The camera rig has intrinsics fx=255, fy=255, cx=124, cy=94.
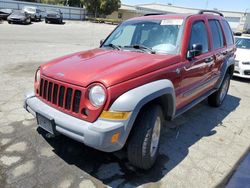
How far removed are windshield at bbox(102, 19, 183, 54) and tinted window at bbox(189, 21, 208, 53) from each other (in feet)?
0.89

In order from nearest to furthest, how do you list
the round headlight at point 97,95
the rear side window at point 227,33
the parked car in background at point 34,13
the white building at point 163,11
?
the round headlight at point 97,95 < the rear side window at point 227,33 < the parked car in background at point 34,13 < the white building at point 163,11

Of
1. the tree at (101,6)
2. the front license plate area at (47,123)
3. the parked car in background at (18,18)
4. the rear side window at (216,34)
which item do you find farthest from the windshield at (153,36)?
the tree at (101,6)

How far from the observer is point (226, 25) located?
5.77m

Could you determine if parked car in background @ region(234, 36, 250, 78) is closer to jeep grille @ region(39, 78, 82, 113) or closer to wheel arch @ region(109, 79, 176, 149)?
wheel arch @ region(109, 79, 176, 149)

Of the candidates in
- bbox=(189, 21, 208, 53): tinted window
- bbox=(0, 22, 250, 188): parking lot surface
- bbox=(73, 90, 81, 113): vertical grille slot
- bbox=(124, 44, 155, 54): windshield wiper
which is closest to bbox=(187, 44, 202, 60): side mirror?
bbox=(189, 21, 208, 53): tinted window

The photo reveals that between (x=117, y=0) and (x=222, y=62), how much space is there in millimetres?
43752

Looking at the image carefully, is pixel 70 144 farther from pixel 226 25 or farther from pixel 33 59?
pixel 33 59

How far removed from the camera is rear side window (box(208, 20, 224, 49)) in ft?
16.0

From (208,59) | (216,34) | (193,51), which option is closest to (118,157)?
(193,51)

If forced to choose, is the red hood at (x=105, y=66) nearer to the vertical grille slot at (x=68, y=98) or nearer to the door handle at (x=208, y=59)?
the vertical grille slot at (x=68, y=98)

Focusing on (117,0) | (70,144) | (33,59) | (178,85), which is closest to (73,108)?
(70,144)

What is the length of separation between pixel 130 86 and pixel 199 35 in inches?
83.5

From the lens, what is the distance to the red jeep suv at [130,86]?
2.69m

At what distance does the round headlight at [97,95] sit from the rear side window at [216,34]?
9.90 feet
